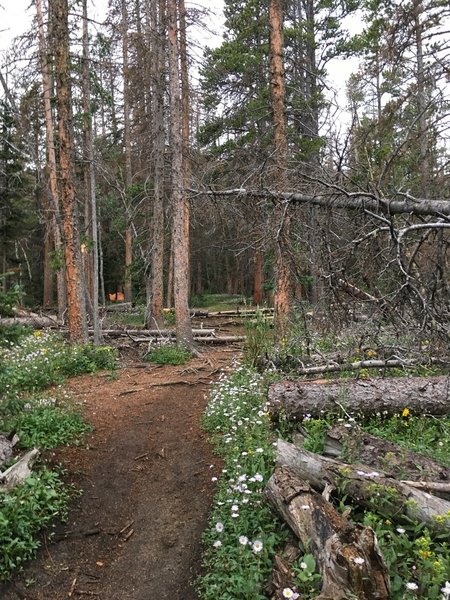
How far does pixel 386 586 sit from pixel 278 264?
3.86 m

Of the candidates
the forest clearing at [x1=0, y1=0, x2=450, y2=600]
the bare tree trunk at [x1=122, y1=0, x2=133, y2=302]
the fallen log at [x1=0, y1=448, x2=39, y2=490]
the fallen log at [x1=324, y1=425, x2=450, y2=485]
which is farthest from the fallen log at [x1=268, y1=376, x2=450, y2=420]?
the bare tree trunk at [x1=122, y1=0, x2=133, y2=302]

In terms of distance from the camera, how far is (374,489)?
3.58m

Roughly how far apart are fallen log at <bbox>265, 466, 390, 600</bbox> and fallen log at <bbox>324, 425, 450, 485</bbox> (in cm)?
83

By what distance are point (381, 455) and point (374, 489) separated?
858mm

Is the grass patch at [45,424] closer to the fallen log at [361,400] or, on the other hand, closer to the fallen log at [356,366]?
the fallen log at [361,400]

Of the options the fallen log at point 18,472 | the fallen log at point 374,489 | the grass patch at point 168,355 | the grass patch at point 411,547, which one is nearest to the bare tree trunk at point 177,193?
the grass patch at point 168,355

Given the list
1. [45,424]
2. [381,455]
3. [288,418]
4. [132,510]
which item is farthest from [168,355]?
[381,455]

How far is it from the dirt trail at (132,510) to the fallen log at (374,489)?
1203 mm

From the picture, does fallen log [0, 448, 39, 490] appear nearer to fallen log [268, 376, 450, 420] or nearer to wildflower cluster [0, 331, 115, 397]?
fallen log [268, 376, 450, 420]

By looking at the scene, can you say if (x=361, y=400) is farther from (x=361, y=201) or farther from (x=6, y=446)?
(x=6, y=446)

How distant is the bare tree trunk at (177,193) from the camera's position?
36.6 ft

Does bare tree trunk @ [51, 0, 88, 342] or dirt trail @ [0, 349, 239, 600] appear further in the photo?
bare tree trunk @ [51, 0, 88, 342]

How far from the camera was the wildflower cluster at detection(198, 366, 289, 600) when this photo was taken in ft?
11.0

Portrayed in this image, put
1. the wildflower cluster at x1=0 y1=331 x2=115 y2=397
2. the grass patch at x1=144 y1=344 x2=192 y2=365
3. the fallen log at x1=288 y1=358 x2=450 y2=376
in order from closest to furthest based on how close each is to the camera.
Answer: the fallen log at x1=288 y1=358 x2=450 y2=376
the wildflower cluster at x1=0 y1=331 x2=115 y2=397
the grass patch at x1=144 y1=344 x2=192 y2=365
